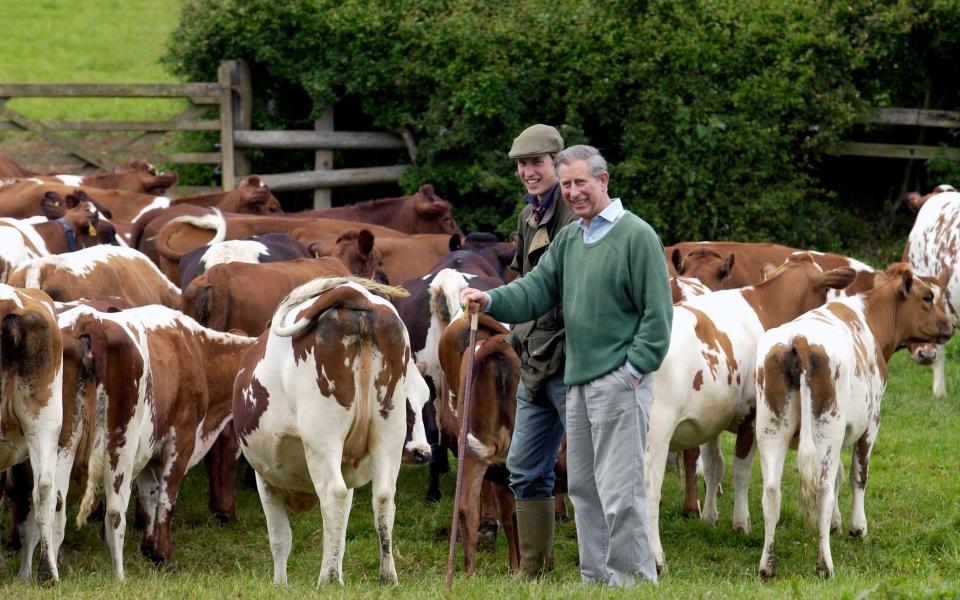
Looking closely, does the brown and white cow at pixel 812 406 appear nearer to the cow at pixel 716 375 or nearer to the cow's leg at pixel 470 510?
the cow at pixel 716 375

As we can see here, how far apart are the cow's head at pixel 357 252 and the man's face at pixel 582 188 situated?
18.3 ft

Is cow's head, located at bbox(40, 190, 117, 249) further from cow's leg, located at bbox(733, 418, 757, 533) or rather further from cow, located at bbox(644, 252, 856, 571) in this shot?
cow's leg, located at bbox(733, 418, 757, 533)

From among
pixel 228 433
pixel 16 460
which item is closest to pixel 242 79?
pixel 228 433

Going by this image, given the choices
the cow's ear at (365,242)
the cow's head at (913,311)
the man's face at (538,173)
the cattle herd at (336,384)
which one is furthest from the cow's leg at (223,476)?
the cow's head at (913,311)

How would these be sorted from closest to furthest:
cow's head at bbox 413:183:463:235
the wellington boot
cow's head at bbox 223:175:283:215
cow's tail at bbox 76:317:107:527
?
the wellington boot, cow's tail at bbox 76:317:107:527, cow's head at bbox 413:183:463:235, cow's head at bbox 223:175:283:215

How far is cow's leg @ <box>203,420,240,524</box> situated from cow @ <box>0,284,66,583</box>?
2.39 metres

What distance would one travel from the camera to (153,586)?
22.9ft

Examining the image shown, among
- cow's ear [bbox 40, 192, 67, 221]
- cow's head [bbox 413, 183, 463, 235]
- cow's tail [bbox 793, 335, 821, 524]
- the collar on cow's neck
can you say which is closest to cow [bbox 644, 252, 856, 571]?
cow's tail [bbox 793, 335, 821, 524]

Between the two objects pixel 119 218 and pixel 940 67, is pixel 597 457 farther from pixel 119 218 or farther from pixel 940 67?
Result: pixel 940 67

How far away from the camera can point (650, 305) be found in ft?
21.6

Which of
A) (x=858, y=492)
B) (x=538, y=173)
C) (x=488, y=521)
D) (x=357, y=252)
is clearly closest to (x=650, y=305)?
(x=538, y=173)

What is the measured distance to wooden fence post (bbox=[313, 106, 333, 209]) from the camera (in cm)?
2011

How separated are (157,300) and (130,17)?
27.2 meters

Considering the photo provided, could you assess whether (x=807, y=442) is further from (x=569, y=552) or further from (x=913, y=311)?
(x=913, y=311)
